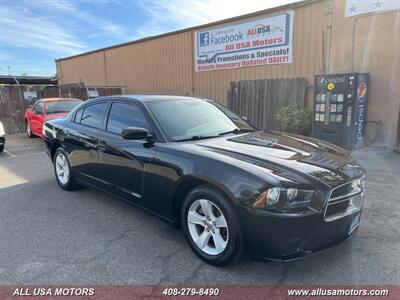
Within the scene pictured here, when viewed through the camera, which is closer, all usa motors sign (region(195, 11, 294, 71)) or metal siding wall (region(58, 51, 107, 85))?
all usa motors sign (region(195, 11, 294, 71))

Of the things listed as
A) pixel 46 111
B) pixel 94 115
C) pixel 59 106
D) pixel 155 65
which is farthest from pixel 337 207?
pixel 155 65

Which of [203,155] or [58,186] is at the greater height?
[203,155]

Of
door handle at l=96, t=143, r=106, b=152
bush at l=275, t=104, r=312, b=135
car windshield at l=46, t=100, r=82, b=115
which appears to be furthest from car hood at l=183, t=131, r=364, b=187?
car windshield at l=46, t=100, r=82, b=115

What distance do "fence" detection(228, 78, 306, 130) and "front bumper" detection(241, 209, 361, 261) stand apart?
7040mm

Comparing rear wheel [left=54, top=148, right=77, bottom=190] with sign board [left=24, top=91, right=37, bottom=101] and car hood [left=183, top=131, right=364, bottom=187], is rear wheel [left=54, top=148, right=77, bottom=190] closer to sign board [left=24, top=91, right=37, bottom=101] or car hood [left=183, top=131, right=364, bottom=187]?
car hood [left=183, top=131, right=364, bottom=187]

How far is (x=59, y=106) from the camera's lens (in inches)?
407

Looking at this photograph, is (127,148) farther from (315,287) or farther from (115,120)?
(315,287)

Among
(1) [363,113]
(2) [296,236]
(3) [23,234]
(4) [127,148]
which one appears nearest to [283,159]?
(2) [296,236]

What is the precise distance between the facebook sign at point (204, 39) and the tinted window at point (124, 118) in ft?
28.2

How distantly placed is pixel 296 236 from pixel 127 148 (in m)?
2.09

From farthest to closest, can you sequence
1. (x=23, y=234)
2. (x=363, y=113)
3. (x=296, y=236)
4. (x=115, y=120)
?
1. (x=363, y=113)
2. (x=115, y=120)
3. (x=23, y=234)
4. (x=296, y=236)

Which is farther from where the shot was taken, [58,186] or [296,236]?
[58,186]

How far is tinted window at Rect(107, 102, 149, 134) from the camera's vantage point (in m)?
3.71

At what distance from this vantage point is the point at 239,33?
35.6 feet
